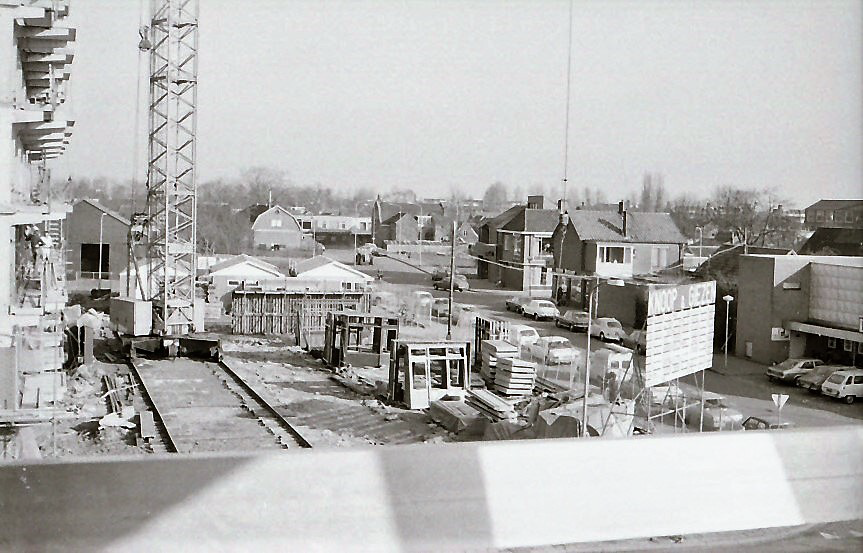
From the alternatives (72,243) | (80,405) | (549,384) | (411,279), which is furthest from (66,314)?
(549,384)

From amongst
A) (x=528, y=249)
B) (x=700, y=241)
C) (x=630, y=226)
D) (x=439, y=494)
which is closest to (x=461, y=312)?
(x=528, y=249)

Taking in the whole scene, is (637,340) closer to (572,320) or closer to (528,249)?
(572,320)

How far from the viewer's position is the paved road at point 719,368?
553 cm

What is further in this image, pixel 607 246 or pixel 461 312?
pixel 461 312

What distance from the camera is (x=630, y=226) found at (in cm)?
590

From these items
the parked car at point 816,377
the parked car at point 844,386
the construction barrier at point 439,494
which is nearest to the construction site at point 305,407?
the construction barrier at point 439,494

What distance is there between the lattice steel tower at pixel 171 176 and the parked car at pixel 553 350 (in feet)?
8.36

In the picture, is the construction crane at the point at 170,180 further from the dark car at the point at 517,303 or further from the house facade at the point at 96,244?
the dark car at the point at 517,303

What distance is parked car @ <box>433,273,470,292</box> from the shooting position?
596 cm

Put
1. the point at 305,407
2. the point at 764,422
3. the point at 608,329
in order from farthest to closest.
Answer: the point at 305,407, the point at 608,329, the point at 764,422

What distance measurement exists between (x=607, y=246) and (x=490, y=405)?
1.36m

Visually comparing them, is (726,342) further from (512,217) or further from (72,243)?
(72,243)

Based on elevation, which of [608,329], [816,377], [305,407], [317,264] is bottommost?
[305,407]

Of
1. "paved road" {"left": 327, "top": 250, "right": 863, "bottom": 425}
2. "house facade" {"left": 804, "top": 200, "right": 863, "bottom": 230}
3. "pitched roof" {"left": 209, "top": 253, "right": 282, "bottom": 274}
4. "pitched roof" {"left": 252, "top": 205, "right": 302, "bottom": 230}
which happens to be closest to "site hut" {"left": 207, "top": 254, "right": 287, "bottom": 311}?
"pitched roof" {"left": 209, "top": 253, "right": 282, "bottom": 274}
